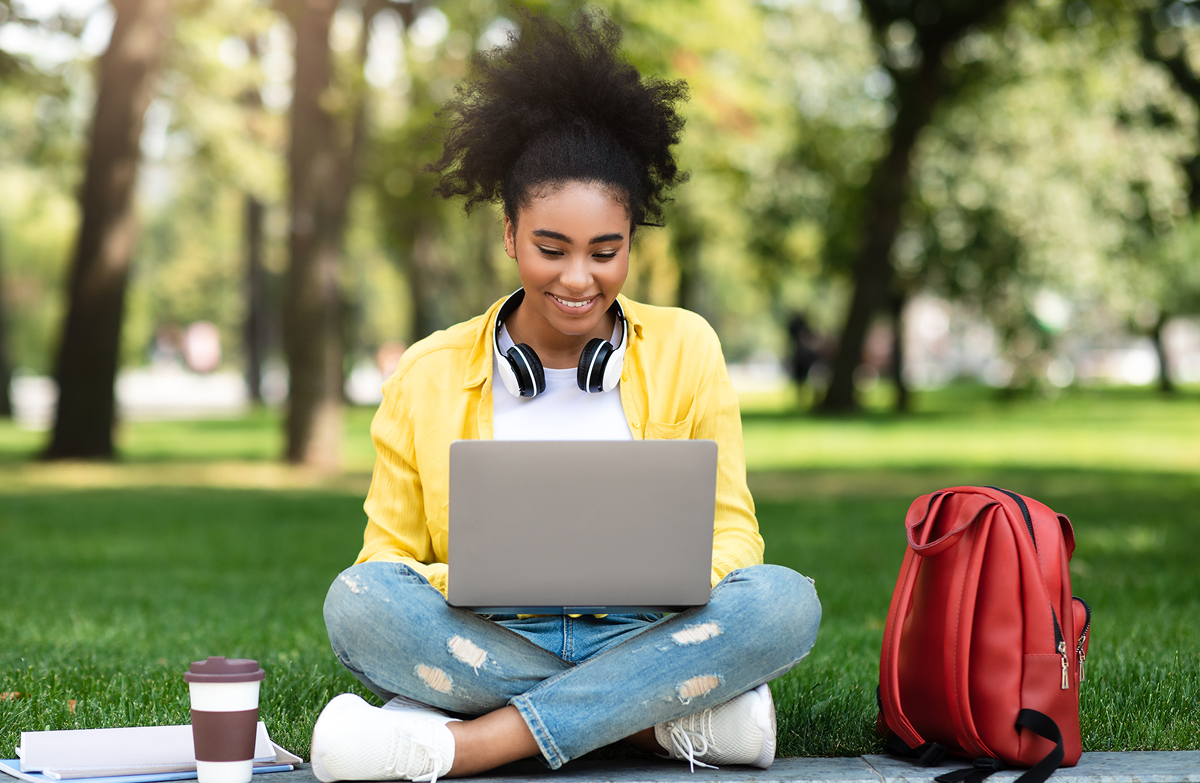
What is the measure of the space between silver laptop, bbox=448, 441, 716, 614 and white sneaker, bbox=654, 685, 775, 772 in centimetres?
43

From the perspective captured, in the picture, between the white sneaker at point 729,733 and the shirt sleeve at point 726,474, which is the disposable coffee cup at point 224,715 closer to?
the white sneaker at point 729,733

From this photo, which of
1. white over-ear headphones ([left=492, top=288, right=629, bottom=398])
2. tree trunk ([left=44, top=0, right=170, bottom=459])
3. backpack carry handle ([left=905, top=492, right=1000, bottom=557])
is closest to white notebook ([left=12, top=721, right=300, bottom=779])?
white over-ear headphones ([left=492, top=288, right=629, bottom=398])

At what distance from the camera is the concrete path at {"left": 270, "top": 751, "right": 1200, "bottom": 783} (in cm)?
287

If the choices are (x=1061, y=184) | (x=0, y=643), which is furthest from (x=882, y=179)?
(x=0, y=643)

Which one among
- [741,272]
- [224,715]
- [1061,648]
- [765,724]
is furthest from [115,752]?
[741,272]

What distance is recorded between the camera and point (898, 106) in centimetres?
2064

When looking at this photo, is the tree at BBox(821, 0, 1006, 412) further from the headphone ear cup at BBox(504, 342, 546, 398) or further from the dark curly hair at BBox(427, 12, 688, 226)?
the headphone ear cup at BBox(504, 342, 546, 398)

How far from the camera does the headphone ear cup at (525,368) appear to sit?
3072 mm

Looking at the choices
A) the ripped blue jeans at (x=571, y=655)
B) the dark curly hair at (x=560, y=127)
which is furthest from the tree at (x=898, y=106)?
the ripped blue jeans at (x=571, y=655)

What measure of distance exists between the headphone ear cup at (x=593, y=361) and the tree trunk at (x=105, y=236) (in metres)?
11.2

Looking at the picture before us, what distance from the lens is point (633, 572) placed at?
2699 mm

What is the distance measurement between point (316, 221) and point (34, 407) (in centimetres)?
1851

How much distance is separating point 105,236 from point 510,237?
36.1ft

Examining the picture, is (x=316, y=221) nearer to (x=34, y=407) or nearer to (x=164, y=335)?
(x=34, y=407)
